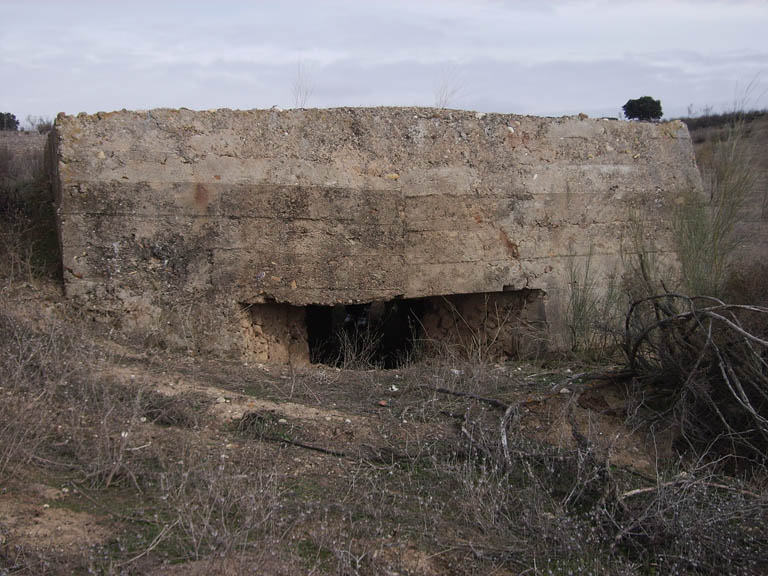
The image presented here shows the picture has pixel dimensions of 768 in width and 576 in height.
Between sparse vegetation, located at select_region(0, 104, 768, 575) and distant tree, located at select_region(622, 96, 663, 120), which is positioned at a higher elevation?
distant tree, located at select_region(622, 96, 663, 120)

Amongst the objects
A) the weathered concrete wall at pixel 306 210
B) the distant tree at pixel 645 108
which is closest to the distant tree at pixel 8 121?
the weathered concrete wall at pixel 306 210

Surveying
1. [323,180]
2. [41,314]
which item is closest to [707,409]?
[323,180]

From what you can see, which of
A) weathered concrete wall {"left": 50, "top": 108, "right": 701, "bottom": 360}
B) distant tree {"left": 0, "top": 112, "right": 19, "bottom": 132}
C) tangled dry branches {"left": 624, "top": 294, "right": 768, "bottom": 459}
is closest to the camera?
tangled dry branches {"left": 624, "top": 294, "right": 768, "bottom": 459}

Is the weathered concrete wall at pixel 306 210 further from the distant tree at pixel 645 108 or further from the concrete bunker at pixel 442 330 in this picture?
the distant tree at pixel 645 108

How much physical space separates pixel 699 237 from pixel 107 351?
15.3ft

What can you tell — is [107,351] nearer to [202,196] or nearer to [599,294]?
[202,196]

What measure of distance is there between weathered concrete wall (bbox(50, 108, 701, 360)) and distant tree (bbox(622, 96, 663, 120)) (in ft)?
23.8

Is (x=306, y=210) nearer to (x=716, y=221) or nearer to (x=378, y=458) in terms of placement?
(x=378, y=458)

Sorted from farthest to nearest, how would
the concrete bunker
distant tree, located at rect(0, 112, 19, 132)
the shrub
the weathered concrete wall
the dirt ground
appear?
distant tree, located at rect(0, 112, 19, 132) < the shrub < the concrete bunker < the weathered concrete wall < the dirt ground

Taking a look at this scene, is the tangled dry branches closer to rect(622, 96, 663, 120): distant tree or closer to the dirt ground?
the dirt ground

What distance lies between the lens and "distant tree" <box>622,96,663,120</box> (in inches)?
478

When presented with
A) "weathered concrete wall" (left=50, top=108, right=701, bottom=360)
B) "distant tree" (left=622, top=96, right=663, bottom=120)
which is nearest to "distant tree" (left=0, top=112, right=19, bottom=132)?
"weathered concrete wall" (left=50, top=108, right=701, bottom=360)

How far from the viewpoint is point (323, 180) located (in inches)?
196

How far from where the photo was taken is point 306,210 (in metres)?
4.93
